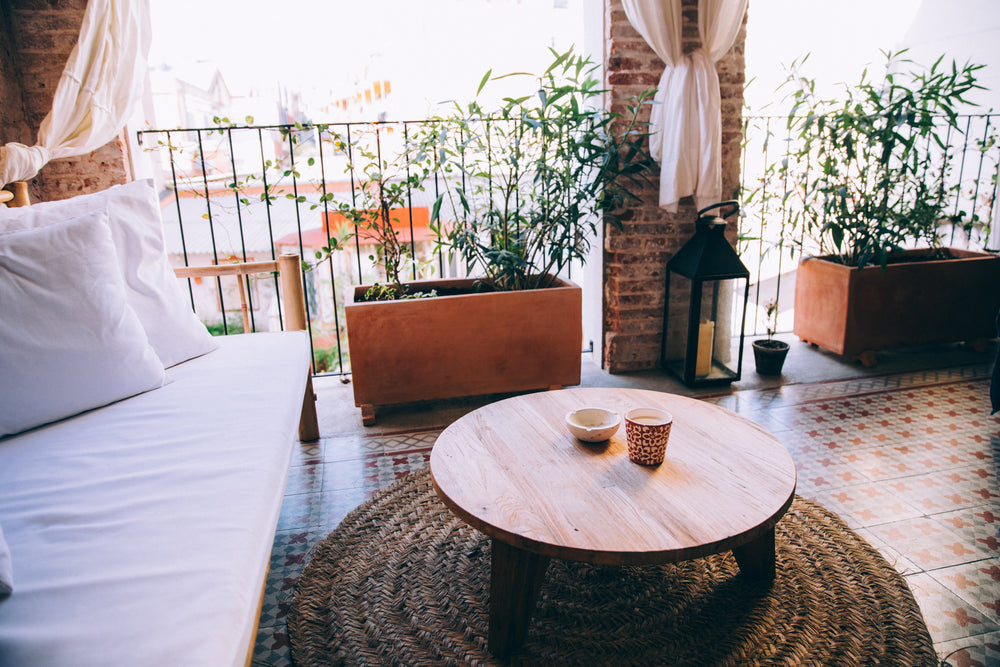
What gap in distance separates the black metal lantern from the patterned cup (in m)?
1.47

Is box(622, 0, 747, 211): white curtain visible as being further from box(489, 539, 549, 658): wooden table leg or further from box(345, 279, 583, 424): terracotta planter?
box(489, 539, 549, 658): wooden table leg

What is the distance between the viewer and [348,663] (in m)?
1.35

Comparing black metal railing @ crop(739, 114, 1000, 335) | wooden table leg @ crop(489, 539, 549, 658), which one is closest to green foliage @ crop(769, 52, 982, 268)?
black metal railing @ crop(739, 114, 1000, 335)

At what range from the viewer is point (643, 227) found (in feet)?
9.86

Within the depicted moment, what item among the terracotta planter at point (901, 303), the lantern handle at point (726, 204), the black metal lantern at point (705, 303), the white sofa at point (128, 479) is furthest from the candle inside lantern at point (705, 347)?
the white sofa at point (128, 479)

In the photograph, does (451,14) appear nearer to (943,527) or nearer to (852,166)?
(852,166)

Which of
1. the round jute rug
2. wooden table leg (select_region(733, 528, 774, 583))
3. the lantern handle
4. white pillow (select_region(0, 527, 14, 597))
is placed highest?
the lantern handle

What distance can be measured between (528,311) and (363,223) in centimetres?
86

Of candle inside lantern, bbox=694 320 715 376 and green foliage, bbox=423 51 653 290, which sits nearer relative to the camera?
green foliage, bbox=423 51 653 290

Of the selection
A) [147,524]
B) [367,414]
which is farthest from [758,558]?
[367,414]

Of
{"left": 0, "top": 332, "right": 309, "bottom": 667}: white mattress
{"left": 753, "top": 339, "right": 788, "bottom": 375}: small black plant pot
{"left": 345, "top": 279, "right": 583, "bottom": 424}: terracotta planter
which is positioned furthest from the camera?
{"left": 753, "top": 339, "right": 788, "bottom": 375}: small black plant pot

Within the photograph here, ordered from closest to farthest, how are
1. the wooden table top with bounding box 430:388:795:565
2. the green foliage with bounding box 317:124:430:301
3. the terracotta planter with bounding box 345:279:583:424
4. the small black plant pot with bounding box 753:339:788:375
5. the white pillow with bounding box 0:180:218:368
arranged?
the wooden table top with bounding box 430:388:795:565 < the white pillow with bounding box 0:180:218:368 < the terracotta planter with bounding box 345:279:583:424 < the green foliage with bounding box 317:124:430:301 < the small black plant pot with bounding box 753:339:788:375

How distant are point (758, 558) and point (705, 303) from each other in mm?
1444

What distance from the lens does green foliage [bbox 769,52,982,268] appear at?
114 inches
